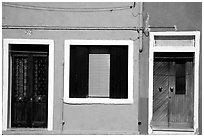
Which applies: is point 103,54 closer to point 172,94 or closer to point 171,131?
point 172,94

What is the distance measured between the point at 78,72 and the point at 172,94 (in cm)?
254

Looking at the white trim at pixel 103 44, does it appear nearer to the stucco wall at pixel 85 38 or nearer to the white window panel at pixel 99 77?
the stucco wall at pixel 85 38

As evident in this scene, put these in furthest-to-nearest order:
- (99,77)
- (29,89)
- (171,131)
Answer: (29,89) → (171,131) → (99,77)

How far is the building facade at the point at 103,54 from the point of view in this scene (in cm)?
723

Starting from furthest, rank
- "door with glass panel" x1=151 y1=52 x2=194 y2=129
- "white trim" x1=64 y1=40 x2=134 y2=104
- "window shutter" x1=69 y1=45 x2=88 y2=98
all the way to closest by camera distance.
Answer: "door with glass panel" x1=151 y1=52 x2=194 y2=129
"window shutter" x1=69 y1=45 x2=88 y2=98
"white trim" x1=64 y1=40 x2=134 y2=104

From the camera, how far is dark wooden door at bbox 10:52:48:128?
7.58 m

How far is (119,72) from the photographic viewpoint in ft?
24.0

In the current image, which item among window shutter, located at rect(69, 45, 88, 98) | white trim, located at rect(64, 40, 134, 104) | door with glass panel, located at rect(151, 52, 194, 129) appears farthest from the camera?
door with glass panel, located at rect(151, 52, 194, 129)

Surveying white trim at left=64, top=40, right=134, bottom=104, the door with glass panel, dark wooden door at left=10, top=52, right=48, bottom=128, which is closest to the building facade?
white trim at left=64, top=40, right=134, bottom=104

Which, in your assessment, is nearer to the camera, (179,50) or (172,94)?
(179,50)

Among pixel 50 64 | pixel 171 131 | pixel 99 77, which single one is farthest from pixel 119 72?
pixel 171 131

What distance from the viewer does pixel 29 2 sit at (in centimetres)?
730

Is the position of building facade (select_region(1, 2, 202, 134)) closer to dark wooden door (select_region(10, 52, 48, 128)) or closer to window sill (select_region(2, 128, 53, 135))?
window sill (select_region(2, 128, 53, 135))

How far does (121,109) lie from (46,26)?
280 cm
